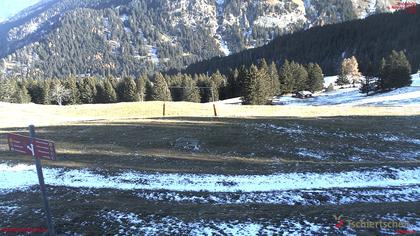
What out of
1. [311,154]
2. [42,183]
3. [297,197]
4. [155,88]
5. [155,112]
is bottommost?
[311,154]

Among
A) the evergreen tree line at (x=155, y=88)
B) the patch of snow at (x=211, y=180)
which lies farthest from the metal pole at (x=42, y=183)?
the evergreen tree line at (x=155, y=88)

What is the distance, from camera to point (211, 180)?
21.0 metres

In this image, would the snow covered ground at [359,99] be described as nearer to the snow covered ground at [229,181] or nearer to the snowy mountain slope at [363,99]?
the snowy mountain slope at [363,99]

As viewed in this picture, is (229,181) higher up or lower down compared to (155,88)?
lower down

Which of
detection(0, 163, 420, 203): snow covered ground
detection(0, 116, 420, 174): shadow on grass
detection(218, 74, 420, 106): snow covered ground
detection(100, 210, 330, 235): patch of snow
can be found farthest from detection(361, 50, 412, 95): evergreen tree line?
detection(100, 210, 330, 235): patch of snow

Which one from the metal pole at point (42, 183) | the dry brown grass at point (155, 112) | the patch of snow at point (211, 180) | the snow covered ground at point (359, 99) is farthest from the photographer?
the snow covered ground at point (359, 99)

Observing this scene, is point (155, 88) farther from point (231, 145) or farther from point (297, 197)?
point (297, 197)

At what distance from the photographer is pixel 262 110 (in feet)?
191

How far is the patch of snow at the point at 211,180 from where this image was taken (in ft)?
65.1

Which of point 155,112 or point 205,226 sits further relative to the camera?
point 155,112

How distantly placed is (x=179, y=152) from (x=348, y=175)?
11.8m

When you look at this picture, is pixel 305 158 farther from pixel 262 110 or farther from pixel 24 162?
pixel 262 110

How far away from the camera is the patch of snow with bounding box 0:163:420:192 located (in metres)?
19.8

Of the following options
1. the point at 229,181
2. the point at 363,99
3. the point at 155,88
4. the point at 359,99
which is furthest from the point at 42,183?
the point at 155,88
